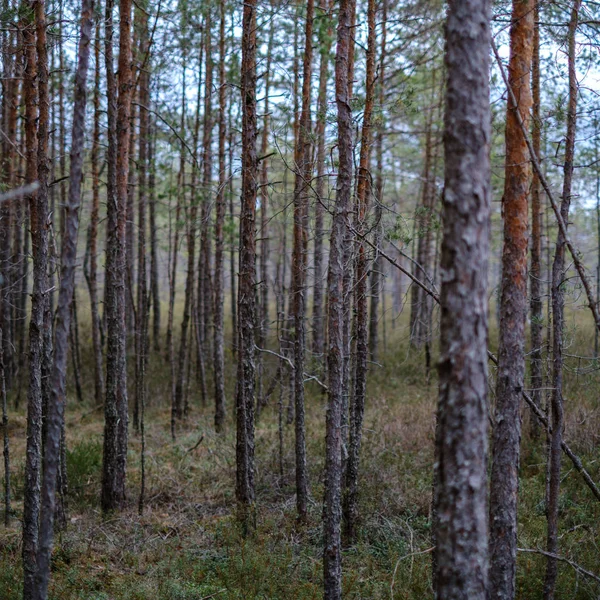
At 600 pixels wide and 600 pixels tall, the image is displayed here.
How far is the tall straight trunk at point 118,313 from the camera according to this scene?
9.18 meters

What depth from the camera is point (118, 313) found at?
939 cm

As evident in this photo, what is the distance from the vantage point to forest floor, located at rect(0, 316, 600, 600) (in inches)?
277

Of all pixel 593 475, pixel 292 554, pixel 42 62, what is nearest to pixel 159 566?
pixel 292 554

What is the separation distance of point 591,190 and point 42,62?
55.4 ft

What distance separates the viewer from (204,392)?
17656 millimetres

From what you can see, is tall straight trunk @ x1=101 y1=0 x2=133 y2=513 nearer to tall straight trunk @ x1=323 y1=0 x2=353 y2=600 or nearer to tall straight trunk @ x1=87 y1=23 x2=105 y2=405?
tall straight trunk @ x1=323 y1=0 x2=353 y2=600

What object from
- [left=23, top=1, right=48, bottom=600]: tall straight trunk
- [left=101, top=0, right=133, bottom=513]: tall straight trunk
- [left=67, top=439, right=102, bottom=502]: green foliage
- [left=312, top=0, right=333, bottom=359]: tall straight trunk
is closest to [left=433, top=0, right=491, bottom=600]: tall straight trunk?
[left=312, top=0, right=333, bottom=359]: tall straight trunk

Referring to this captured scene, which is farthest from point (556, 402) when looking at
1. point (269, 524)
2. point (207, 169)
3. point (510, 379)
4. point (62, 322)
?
point (207, 169)

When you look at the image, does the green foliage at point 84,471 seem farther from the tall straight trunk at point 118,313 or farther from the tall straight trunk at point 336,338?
the tall straight trunk at point 336,338

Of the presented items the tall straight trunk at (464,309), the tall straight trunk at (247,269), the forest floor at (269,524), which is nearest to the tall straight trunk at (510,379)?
the forest floor at (269,524)

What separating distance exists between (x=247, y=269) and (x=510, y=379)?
4.02 meters

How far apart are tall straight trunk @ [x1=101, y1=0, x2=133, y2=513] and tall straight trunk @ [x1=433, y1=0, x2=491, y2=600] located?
643 centimetres

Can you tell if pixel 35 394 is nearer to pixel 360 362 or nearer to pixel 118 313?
pixel 118 313

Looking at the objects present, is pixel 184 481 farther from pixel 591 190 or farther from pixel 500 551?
pixel 591 190
